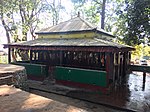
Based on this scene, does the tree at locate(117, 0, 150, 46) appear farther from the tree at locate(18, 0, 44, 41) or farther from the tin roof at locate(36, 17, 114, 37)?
the tree at locate(18, 0, 44, 41)

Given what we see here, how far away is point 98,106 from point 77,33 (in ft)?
21.5

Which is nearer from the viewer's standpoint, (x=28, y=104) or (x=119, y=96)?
(x=28, y=104)

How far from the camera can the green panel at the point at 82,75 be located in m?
10.2

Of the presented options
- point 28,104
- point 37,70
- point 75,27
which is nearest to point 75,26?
point 75,27

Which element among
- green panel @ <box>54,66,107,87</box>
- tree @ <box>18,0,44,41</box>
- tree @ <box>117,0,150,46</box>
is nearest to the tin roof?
tree @ <box>117,0,150,46</box>

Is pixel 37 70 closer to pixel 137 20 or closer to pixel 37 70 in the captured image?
pixel 37 70

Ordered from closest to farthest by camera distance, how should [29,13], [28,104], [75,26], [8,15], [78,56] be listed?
[28,104], [78,56], [75,26], [8,15], [29,13]

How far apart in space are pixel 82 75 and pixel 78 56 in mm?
3329

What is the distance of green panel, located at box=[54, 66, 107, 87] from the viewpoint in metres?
10.2

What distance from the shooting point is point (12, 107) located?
407 cm

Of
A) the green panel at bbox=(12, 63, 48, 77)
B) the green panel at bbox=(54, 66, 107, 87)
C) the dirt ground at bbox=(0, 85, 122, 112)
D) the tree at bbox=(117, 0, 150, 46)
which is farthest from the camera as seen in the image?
the green panel at bbox=(12, 63, 48, 77)

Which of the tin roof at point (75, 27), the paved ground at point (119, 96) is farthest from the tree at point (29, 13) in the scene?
the paved ground at point (119, 96)

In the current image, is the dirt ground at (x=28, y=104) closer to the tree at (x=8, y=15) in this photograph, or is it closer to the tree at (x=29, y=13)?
the tree at (x=8, y=15)

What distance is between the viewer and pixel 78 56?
14.1 meters
